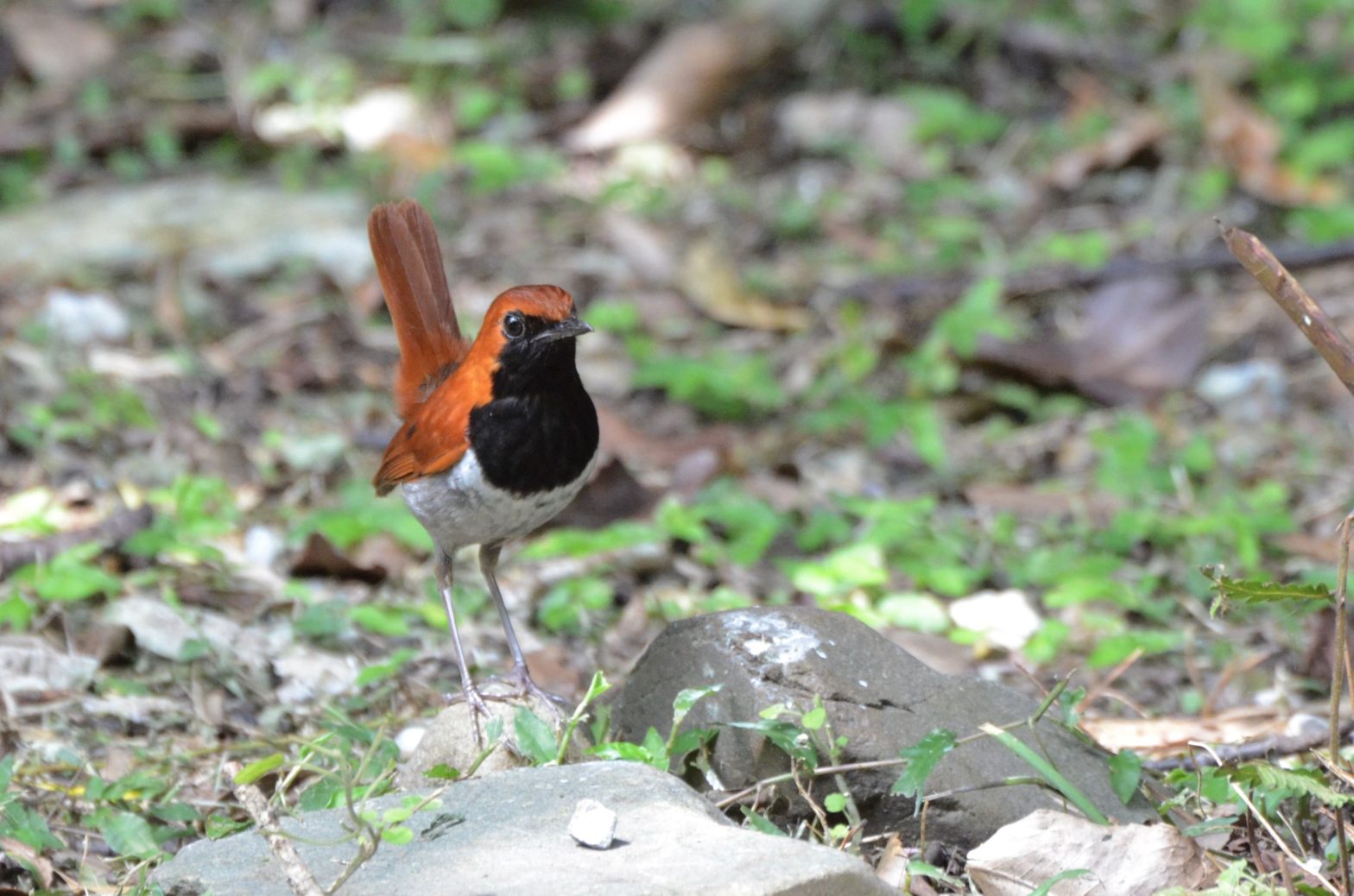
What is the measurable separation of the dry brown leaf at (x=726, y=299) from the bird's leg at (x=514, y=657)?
10.5ft

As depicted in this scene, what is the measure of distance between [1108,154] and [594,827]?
659 centimetres

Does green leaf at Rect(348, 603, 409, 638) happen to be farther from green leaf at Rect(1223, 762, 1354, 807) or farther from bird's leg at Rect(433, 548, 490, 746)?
green leaf at Rect(1223, 762, 1354, 807)

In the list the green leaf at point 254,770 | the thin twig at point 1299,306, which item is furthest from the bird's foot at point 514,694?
the thin twig at point 1299,306

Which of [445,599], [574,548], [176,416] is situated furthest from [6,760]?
[176,416]

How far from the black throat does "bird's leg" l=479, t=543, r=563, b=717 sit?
46 centimetres

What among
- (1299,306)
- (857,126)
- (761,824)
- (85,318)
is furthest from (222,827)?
(857,126)

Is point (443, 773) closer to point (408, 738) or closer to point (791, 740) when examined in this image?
point (791, 740)

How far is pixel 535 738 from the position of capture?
300cm

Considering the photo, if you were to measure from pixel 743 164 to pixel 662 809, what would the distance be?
21.2 feet

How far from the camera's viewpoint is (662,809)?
2660mm

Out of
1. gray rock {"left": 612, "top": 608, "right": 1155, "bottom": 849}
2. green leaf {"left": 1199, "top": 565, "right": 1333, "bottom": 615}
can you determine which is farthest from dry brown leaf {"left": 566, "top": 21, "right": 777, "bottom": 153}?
green leaf {"left": 1199, "top": 565, "right": 1333, "bottom": 615}

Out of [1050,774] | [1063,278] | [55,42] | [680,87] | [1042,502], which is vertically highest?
[55,42]

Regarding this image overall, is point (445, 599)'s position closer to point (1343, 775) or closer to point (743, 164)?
point (1343, 775)

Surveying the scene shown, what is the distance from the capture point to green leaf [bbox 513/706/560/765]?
2984 mm
